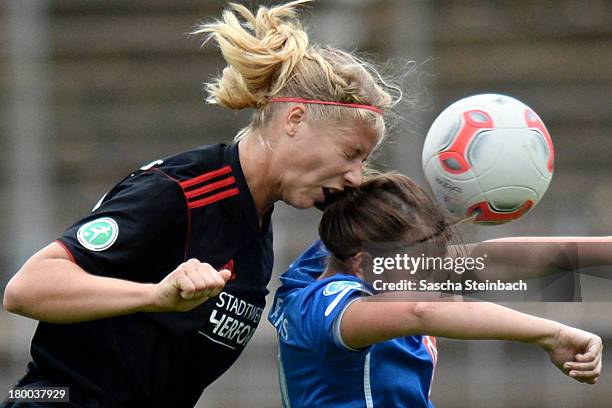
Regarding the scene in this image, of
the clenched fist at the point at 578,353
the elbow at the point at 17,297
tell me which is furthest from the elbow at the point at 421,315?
the elbow at the point at 17,297

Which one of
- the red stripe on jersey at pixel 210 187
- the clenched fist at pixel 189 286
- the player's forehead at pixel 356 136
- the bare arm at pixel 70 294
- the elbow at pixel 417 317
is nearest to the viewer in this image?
the clenched fist at pixel 189 286

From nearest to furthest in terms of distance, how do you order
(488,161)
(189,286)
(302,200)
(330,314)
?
1. (189,286)
2. (330,314)
3. (302,200)
4. (488,161)

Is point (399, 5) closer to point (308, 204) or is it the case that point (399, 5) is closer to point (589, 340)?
point (308, 204)

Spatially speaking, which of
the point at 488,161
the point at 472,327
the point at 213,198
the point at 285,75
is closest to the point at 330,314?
the point at 472,327

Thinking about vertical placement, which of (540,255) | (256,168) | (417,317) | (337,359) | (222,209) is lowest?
(337,359)

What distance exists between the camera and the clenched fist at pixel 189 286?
100 inches

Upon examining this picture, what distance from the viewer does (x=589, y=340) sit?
272 cm

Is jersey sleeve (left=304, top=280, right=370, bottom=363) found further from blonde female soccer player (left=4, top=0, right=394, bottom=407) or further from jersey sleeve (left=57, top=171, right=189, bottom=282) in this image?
jersey sleeve (left=57, top=171, right=189, bottom=282)

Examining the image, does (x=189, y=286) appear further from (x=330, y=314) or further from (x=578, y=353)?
(x=578, y=353)

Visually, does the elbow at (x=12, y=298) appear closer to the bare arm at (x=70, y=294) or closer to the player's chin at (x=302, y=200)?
the bare arm at (x=70, y=294)

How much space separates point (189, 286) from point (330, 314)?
47 centimetres

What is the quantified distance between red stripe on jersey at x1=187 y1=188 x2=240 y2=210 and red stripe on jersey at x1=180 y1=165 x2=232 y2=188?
0.16 feet

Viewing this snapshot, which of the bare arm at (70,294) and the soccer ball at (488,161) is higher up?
the soccer ball at (488,161)

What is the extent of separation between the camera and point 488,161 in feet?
11.1
